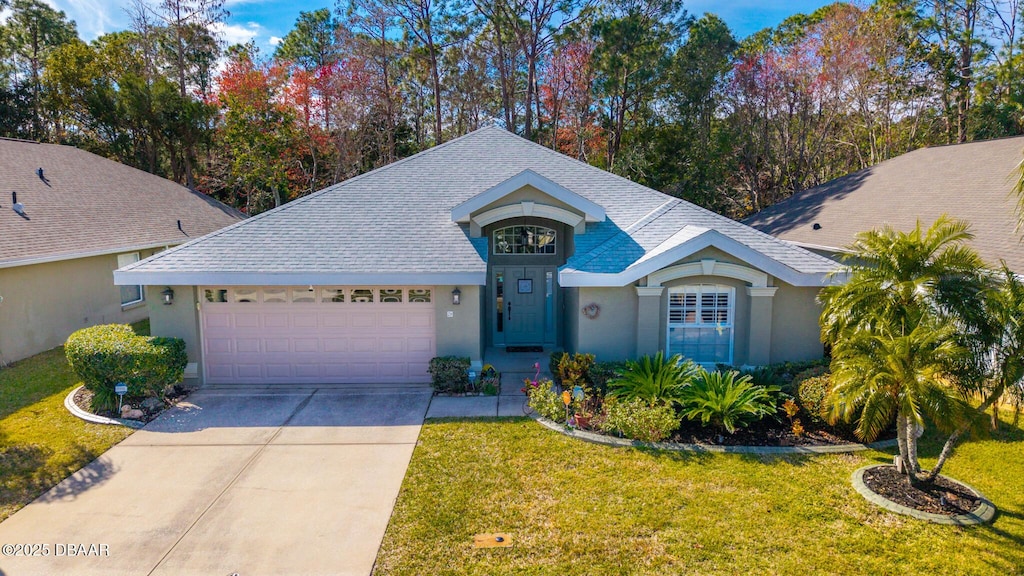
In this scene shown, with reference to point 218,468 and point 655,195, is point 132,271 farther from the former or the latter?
point 655,195

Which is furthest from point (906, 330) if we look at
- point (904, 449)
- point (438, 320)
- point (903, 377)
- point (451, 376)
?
point (438, 320)

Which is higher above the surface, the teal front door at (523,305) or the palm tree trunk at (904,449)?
the teal front door at (523,305)

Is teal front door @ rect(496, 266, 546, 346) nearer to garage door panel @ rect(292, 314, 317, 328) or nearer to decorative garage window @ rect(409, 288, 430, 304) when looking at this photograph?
decorative garage window @ rect(409, 288, 430, 304)

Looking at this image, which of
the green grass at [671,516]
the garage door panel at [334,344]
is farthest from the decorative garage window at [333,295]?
the green grass at [671,516]

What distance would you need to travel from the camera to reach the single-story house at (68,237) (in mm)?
13305

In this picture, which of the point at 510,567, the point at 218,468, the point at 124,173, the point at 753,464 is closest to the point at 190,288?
the point at 218,468

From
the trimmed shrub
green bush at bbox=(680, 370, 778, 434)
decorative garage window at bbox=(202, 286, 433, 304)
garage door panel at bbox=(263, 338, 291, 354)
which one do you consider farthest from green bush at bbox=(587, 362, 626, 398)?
garage door panel at bbox=(263, 338, 291, 354)

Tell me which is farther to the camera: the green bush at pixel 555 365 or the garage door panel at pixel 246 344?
the garage door panel at pixel 246 344

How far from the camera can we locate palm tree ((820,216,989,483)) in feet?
21.2

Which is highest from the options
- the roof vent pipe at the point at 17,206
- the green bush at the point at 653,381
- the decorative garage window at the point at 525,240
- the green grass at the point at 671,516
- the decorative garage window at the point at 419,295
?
the roof vent pipe at the point at 17,206

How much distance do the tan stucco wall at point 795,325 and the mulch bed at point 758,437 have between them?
2.74m

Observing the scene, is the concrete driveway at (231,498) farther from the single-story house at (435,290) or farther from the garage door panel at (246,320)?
the garage door panel at (246,320)

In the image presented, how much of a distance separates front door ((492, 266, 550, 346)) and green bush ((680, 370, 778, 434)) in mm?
5222

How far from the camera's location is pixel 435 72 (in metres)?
29.9
